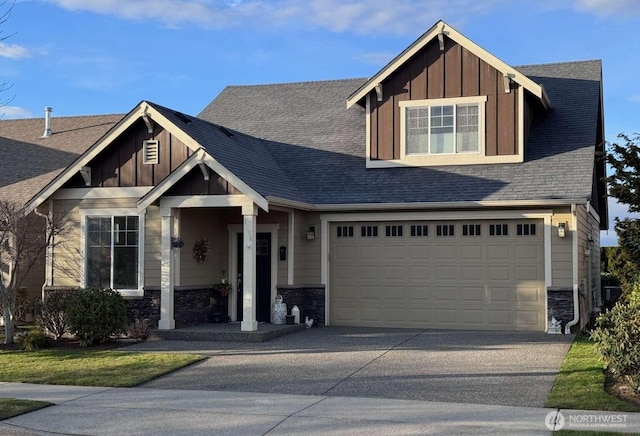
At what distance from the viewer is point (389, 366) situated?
1147cm

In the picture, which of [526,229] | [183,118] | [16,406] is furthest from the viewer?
[183,118]

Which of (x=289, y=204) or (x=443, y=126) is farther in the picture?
(x=443, y=126)

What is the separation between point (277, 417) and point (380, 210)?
28.5 feet

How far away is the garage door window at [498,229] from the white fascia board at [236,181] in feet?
16.2

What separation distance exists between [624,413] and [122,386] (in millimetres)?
6508

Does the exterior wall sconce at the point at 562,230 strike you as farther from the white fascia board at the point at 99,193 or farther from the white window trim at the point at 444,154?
the white fascia board at the point at 99,193

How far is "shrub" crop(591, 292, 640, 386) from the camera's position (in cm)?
922

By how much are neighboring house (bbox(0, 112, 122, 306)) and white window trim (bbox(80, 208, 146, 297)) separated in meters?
2.60

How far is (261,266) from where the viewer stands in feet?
55.2

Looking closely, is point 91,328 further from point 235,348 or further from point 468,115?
point 468,115

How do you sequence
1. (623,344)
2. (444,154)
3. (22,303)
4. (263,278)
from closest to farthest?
(623,344) → (263,278) → (444,154) → (22,303)

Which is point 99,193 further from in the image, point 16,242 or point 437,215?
point 437,215

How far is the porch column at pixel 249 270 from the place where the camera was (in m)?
14.4

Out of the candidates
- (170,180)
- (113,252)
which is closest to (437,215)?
(170,180)
